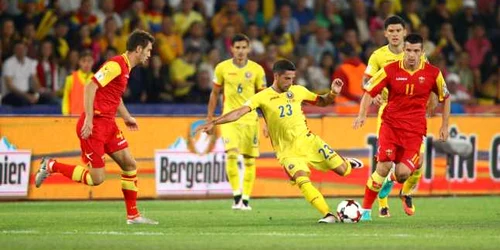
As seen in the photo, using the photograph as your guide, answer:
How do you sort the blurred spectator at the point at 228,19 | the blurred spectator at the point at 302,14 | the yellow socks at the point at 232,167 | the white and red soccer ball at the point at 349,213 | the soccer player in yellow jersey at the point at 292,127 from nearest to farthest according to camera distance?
1. the white and red soccer ball at the point at 349,213
2. the soccer player in yellow jersey at the point at 292,127
3. the yellow socks at the point at 232,167
4. the blurred spectator at the point at 228,19
5. the blurred spectator at the point at 302,14

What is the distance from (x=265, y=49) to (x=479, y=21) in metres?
5.62

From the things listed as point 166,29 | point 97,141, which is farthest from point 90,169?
point 166,29

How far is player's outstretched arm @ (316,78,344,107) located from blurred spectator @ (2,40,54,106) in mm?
8461

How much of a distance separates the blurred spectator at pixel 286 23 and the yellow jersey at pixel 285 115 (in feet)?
36.4

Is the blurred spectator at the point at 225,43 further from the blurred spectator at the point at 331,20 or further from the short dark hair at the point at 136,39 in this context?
the short dark hair at the point at 136,39

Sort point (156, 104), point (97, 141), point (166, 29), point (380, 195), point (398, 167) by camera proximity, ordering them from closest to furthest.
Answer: point (97, 141) < point (398, 167) < point (380, 195) < point (156, 104) < point (166, 29)

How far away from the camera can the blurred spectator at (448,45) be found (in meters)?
28.7

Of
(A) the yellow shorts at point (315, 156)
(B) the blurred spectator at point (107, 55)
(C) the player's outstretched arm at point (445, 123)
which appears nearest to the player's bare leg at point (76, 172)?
(A) the yellow shorts at point (315, 156)

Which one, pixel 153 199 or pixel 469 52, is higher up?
pixel 469 52

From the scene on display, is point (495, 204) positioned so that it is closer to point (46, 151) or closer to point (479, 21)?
point (46, 151)

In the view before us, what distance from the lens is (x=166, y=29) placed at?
83.5 feet

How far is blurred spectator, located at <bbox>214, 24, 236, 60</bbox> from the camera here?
2608cm

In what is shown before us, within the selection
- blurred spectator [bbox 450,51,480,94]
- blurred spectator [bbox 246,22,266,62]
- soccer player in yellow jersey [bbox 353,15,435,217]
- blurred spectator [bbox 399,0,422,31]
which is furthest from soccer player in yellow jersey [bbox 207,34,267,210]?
blurred spectator [bbox 450,51,480,94]

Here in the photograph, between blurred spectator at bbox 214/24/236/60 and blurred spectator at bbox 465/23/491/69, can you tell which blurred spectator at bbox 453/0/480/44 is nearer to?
blurred spectator at bbox 465/23/491/69
